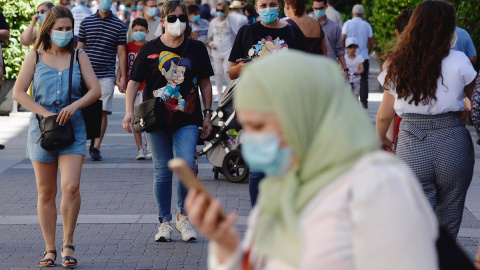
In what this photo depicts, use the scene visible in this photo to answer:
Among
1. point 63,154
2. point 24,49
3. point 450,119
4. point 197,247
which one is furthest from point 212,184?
point 24,49

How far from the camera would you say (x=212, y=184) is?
9.52 metres

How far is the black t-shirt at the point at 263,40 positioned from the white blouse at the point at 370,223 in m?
4.62

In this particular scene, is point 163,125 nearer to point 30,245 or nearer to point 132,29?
point 30,245

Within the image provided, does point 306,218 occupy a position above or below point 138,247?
above

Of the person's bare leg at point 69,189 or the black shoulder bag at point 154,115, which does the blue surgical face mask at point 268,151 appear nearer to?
the person's bare leg at point 69,189

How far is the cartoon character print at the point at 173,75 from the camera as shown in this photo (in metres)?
6.64

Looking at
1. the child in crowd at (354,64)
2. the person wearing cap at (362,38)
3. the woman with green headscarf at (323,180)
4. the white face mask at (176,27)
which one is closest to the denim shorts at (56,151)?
the white face mask at (176,27)

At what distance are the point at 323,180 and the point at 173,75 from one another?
4705 millimetres

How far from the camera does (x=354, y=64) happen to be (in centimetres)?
1491

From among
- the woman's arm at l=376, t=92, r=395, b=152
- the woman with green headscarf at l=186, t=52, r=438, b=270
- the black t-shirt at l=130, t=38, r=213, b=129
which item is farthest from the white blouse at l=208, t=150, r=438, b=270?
the black t-shirt at l=130, t=38, r=213, b=129

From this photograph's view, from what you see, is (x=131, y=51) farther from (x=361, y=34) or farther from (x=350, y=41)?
(x=361, y=34)

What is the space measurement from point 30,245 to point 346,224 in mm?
5088

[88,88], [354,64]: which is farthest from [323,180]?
[354,64]

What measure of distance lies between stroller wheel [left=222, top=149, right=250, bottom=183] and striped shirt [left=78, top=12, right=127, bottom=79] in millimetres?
2216
